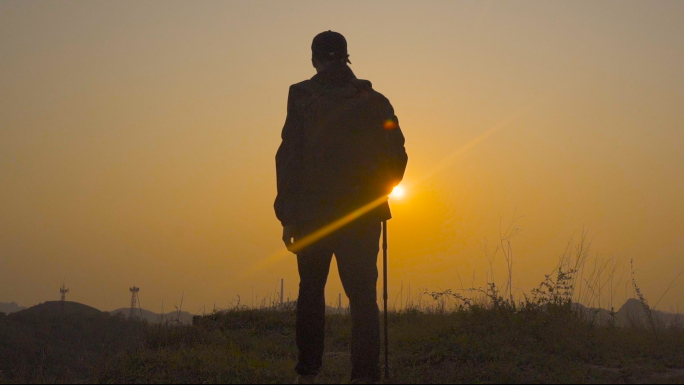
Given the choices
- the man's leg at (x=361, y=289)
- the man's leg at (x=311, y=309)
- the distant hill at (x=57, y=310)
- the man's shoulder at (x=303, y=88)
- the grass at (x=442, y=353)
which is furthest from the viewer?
the distant hill at (x=57, y=310)

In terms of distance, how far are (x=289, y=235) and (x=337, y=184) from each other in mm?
486

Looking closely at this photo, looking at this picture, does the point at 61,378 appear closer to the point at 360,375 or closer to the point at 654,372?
the point at 360,375

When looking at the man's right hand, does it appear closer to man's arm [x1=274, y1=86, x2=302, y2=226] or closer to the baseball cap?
man's arm [x1=274, y1=86, x2=302, y2=226]

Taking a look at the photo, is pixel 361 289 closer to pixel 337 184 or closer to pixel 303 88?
pixel 337 184

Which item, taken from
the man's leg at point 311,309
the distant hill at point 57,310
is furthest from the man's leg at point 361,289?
the distant hill at point 57,310

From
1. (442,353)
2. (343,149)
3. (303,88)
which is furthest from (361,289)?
(442,353)

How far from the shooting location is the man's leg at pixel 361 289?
163 inches

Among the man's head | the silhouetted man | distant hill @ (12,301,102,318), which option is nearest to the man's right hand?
the silhouetted man

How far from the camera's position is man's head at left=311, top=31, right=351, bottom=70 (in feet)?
14.6

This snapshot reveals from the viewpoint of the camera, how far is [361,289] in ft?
13.6

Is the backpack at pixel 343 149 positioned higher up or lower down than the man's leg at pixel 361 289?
higher up

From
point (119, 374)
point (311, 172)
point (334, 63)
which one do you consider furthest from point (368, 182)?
point (119, 374)

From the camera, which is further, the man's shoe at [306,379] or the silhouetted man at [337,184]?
the man's shoe at [306,379]

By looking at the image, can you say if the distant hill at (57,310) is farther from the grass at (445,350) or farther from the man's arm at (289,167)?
the man's arm at (289,167)
